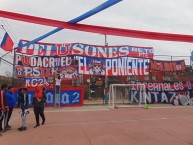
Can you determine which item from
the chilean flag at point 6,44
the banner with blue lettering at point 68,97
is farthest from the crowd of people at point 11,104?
the banner with blue lettering at point 68,97

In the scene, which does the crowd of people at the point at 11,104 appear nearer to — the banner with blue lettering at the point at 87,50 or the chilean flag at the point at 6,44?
the chilean flag at the point at 6,44

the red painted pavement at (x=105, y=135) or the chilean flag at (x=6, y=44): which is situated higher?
the chilean flag at (x=6, y=44)

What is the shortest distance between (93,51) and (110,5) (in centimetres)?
2120

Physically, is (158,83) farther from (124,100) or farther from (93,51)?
(93,51)

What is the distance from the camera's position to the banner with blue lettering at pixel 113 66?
27.1m

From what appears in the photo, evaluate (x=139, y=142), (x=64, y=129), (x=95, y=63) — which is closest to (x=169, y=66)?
(x=95, y=63)

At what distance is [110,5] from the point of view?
6988 mm

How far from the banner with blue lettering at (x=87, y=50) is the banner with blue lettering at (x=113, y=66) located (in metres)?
0.69

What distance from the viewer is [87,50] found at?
92.0 feet

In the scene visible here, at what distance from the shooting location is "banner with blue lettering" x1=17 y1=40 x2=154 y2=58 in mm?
26592

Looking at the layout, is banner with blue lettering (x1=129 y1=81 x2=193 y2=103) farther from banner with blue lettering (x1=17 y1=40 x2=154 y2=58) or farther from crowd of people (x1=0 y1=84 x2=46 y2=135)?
crowd of people (x1=0 y1=84 x2=46 y2=135)

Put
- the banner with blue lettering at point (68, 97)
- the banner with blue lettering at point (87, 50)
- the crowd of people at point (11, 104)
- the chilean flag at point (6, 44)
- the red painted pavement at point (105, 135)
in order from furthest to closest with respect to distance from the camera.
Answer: the banner with blue lettering at point (87, 50), the banner with blue lettering at point (68, 97), the chilean flag at point (6, 44), the crowd of people at point (11, 104), the red painted pavement at point (105, 135)

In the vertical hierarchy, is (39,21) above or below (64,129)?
above

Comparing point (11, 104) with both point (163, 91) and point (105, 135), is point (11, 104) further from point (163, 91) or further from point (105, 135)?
point (163, 91)
